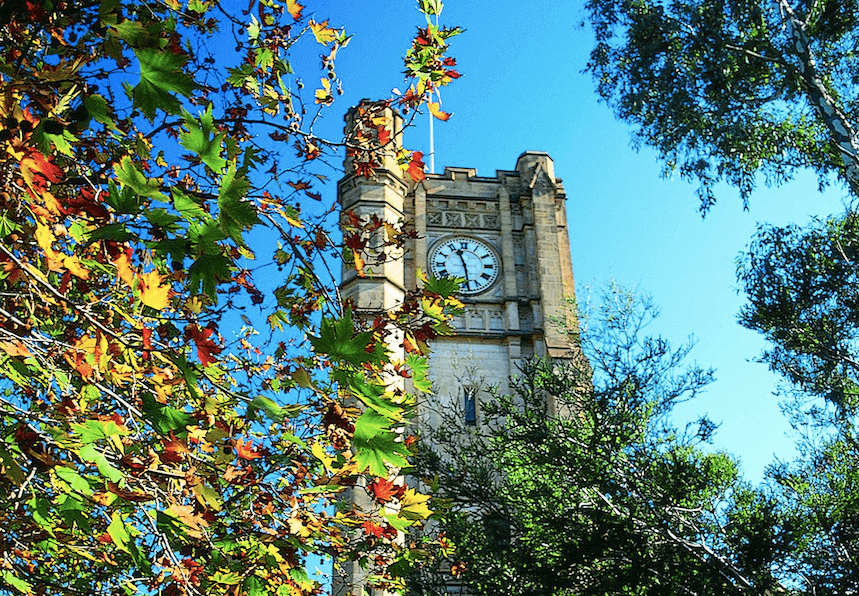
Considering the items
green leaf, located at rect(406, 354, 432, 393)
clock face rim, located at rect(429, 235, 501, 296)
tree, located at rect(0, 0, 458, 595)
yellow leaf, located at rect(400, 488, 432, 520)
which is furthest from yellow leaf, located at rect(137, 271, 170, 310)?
clock face rim, located at rect(429, 235, 501, 296)

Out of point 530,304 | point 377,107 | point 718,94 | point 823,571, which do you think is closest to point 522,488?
point 823,571

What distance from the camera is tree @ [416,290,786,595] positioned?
9531 mm

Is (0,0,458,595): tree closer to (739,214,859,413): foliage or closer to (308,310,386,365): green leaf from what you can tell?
(308,310,386,365): green leaf

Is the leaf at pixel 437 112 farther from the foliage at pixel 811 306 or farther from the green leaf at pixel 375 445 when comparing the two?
the foliage at pixel 811 306

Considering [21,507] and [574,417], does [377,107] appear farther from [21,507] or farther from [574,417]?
[574,417]

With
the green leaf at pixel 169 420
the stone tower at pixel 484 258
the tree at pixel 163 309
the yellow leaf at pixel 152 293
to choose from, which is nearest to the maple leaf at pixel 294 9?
the tree at pixel 163 309

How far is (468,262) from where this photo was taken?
81.5 ft

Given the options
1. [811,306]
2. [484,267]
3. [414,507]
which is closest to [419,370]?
[414,507]

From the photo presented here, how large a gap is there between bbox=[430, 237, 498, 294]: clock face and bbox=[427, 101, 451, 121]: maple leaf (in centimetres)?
2014

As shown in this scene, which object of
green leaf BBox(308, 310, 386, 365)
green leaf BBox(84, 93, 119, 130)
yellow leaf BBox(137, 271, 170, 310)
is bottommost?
green leaf BBox(308, 310, 386, 365)

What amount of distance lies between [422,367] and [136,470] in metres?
1.26

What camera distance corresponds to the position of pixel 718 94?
12.3 meters

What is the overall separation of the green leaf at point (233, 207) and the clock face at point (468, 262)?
21.6 m

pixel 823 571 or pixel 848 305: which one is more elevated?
pixel 848 305
